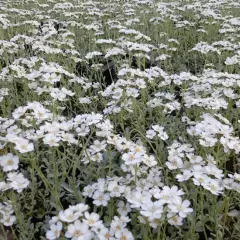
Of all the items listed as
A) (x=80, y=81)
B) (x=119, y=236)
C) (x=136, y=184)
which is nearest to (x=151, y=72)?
(x=80, y=81)

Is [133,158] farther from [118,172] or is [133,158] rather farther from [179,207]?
[118,172]

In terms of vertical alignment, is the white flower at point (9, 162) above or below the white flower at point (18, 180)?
above

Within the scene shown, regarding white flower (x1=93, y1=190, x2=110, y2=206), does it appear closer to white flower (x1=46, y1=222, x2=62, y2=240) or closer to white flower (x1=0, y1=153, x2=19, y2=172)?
white flower (x1=46, y1=222, x2=62, y2=240)

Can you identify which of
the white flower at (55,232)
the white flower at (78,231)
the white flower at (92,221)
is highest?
the white flower at (78,231)

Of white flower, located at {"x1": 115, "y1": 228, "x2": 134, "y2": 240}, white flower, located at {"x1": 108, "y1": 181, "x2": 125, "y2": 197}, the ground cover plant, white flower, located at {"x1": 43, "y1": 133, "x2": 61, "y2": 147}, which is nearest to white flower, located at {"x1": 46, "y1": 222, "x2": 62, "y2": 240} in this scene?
the ground cover plant

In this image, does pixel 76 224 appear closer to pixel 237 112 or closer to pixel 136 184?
pixel 136 184

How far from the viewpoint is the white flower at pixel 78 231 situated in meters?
1.41

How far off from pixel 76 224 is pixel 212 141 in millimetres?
898

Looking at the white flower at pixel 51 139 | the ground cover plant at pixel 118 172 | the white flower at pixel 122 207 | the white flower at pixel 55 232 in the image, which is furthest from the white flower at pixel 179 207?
the white flower at pixel 51 139

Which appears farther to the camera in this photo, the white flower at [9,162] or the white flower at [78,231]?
the white flower at [9,162]

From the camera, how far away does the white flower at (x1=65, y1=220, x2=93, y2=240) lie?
141 centimetres

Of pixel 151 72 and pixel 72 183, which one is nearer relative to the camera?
pixel 72 183

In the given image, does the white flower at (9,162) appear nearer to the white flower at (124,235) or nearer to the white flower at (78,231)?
the white flower at (78,231)

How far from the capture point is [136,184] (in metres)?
1.84
